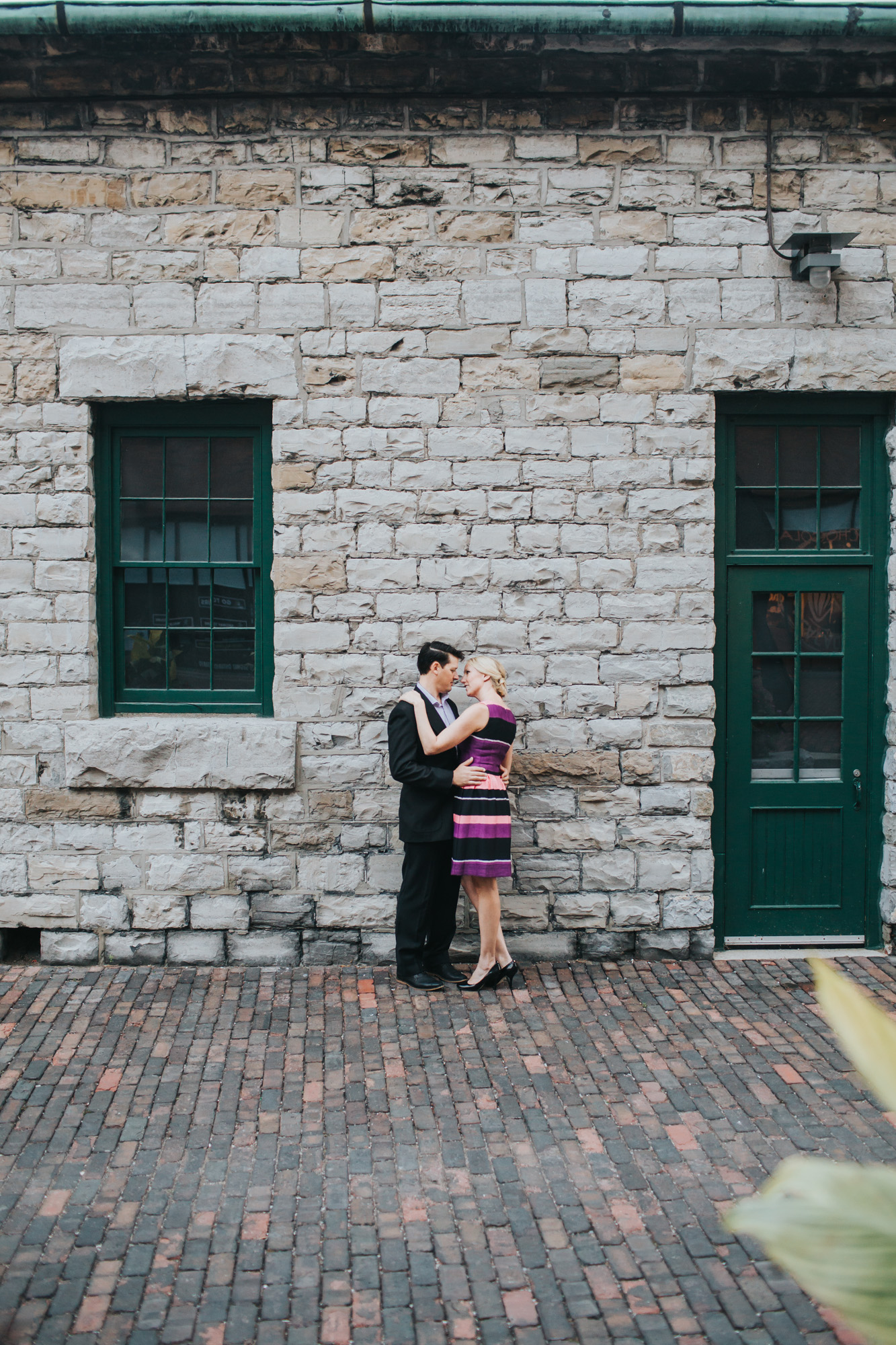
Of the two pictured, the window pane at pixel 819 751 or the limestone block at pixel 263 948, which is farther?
the window pane at pixel 819 751

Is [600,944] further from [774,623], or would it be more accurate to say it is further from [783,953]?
[774,623]

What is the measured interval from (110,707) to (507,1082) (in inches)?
136

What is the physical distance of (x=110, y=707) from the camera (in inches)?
237

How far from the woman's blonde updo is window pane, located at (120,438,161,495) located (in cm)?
243

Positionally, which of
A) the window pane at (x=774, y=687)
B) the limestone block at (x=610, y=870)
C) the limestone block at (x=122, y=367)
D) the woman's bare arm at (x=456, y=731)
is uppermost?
the limestone block at (x=122, y=367)

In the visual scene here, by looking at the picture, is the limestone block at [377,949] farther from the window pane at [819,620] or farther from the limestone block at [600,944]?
the window pane at [819,620]

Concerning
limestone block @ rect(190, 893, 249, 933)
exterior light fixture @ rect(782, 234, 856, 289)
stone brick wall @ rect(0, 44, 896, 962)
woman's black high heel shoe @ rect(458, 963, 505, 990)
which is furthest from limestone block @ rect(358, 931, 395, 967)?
exterior light fixture @ rect(782, 234, 856, 289)

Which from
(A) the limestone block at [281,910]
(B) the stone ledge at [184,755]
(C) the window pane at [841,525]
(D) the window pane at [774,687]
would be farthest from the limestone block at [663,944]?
(C) the window pane at [841,525]

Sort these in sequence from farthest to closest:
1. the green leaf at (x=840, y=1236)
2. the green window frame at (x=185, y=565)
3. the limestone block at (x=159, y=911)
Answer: the green window frame at (x=185, y=565), the limestone block at (x=159, y=911), the green leaf at (x=840, y=1236)

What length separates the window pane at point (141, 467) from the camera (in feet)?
19.6

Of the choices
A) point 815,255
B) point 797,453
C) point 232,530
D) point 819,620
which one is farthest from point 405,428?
point 819,620

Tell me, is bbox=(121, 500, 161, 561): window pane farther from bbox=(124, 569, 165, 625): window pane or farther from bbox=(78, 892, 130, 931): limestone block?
bbox=(78, 892, 130, 931): limestone block

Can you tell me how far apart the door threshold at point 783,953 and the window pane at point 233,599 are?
3.74m

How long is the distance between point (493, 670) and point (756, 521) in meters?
2.13
